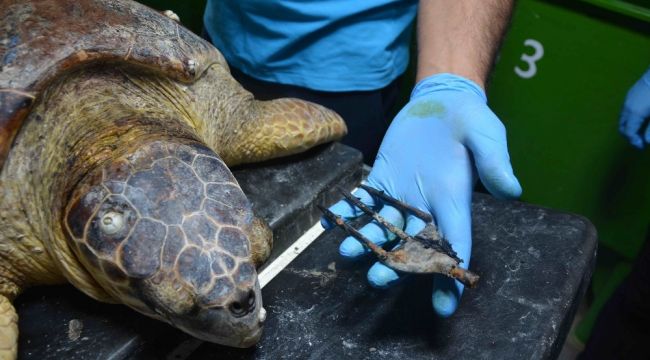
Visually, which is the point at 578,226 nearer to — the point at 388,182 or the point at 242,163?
the point at 388,182

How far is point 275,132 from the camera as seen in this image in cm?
101

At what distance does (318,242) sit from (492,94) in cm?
90

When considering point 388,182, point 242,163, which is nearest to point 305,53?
point 242,163

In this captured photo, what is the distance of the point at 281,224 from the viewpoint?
3.10ft

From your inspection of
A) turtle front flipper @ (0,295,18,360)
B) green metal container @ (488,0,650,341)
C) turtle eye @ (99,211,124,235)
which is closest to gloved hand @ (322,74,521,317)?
turtle eye @ (99,211,124,235)

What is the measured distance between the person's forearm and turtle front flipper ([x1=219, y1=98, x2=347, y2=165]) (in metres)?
0.22

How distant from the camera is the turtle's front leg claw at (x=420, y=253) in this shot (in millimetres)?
691

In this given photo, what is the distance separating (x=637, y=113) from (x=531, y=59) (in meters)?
0.33

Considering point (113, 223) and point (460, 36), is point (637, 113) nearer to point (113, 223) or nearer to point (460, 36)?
point (460, 36)

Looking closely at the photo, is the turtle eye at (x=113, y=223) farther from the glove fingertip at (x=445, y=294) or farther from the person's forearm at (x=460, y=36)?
the person's forearm at (x=460, y=36)

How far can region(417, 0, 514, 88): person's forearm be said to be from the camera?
3.47 feet

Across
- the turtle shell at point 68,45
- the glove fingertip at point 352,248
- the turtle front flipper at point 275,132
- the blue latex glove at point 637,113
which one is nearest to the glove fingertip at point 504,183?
the glove fingertip at point 352,248

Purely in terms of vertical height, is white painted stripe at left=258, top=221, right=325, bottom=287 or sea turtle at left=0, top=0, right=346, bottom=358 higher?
sea turtle at left=0, top=0, right=346, bottom=358

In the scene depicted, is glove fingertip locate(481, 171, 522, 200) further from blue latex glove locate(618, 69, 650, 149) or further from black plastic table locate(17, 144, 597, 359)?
blue latex glove locate(618, 69, 650, 149)
